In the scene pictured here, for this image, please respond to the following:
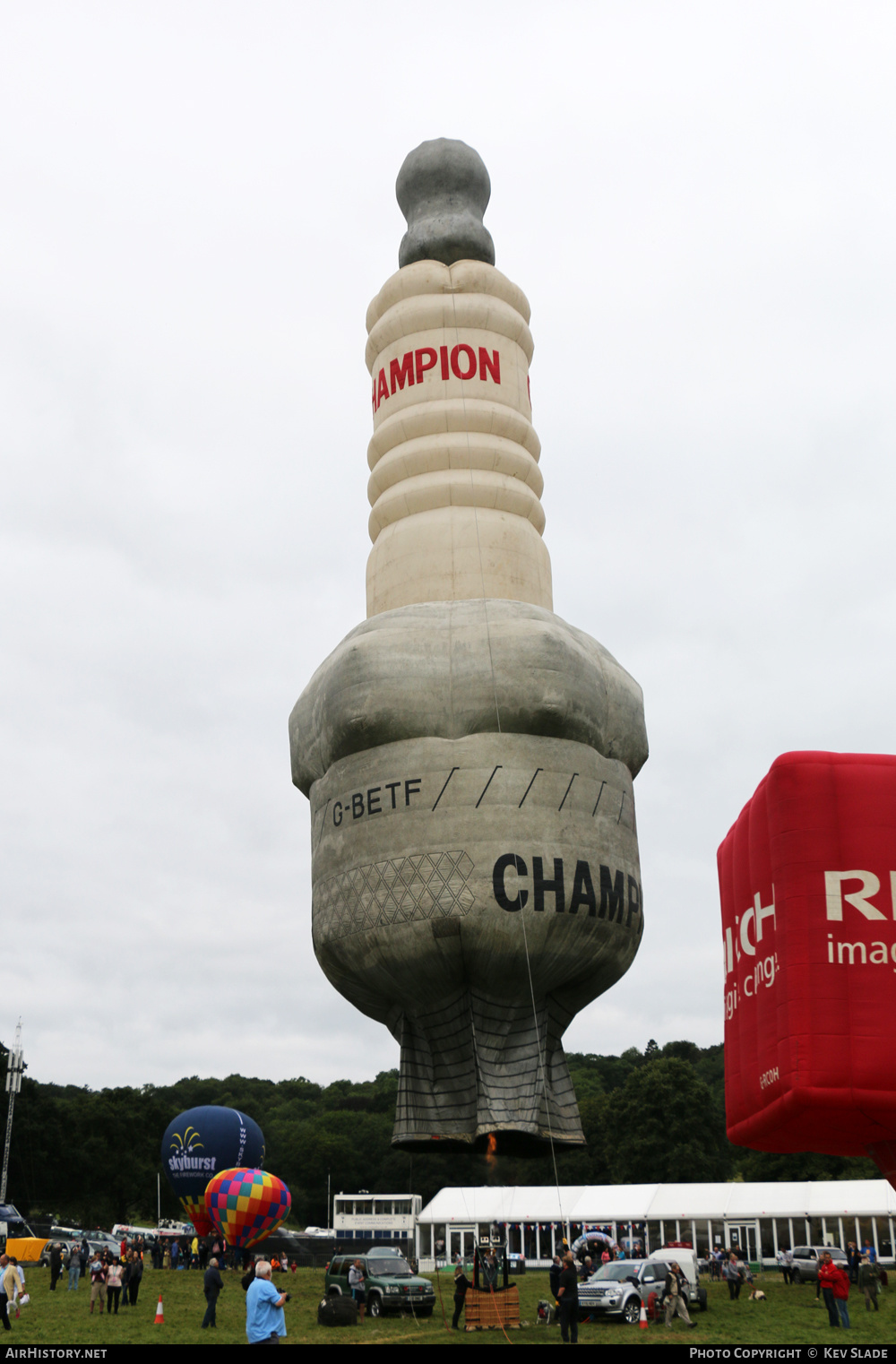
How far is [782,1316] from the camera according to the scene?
20.2 m

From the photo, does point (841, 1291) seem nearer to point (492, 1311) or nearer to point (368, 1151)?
point (492, 1311)

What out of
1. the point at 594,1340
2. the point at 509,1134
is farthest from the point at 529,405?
the point at 594,1340

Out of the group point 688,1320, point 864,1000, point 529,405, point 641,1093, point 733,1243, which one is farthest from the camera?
point 641,1093

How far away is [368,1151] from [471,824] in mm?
62019

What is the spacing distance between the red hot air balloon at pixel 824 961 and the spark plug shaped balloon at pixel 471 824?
7102 millimetres

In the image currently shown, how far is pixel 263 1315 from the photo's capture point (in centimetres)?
979

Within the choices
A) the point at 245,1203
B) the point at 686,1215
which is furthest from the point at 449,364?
the point at 686,1215

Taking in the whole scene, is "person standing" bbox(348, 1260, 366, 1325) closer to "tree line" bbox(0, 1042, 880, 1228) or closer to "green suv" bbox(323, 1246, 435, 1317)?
"green suv" bbox(323, 1246, 435, 1317)

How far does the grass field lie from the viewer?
1597 cm

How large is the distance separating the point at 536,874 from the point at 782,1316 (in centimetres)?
913

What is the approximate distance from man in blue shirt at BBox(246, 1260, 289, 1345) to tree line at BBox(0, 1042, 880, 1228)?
90.0 ft

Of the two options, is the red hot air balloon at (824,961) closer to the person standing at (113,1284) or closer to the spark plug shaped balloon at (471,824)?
the spark plug shaped balloon at (471,824)

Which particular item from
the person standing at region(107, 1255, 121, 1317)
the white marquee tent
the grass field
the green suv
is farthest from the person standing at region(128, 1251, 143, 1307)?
the white marquee tent
